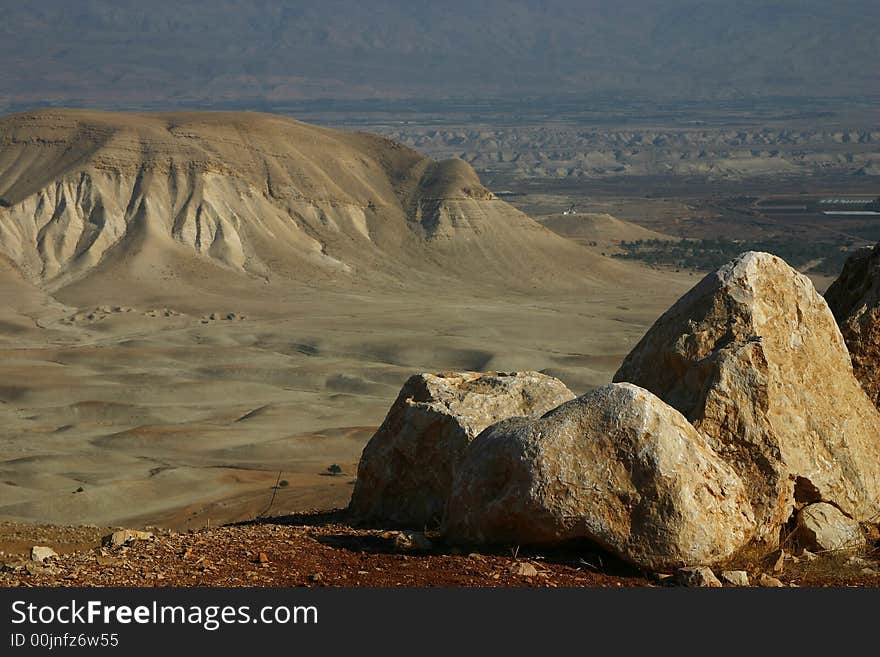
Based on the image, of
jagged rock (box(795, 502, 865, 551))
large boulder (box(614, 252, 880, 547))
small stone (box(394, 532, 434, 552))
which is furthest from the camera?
jagged rock (box(795, 502, 865, 551))

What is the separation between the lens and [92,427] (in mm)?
36969

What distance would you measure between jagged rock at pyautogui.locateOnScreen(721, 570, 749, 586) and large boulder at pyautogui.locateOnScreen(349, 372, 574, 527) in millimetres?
2798

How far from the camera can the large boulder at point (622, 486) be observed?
26.6 ft

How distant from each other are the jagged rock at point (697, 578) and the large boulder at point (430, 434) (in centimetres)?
282

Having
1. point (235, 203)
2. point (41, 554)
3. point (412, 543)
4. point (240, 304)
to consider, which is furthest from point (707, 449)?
point (235, 203)

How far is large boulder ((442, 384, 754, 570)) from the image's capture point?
8117 mm

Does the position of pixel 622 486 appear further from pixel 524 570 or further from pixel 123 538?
pixel 123 538

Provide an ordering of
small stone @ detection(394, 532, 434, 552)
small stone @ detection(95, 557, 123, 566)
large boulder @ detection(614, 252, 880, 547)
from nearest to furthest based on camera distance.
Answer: small stone @ detection(95, 557, 123, 566)
small stone @ detection(394, 532, 434, 552)
large boulder @ detection(614, 252, 880, 547)

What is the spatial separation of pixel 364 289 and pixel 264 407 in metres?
30.8

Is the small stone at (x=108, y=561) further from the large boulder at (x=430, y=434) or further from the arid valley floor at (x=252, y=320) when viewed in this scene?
the large boulder at (x=430, y=434)

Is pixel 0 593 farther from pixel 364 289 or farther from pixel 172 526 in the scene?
pixel 364 289

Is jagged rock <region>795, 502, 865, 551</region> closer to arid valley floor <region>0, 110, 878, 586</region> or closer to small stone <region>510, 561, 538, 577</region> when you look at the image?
arid valley floor <region>0, 110, 878, 586</region>

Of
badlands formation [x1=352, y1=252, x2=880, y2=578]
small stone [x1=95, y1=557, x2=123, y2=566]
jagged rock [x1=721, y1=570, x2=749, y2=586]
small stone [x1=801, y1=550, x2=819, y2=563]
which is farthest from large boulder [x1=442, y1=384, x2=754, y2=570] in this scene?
small stone [x1=95, y1=557, x2=123, y2=566]

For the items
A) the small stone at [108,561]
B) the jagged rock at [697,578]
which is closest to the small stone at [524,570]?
the jagged rock at [697,578]
